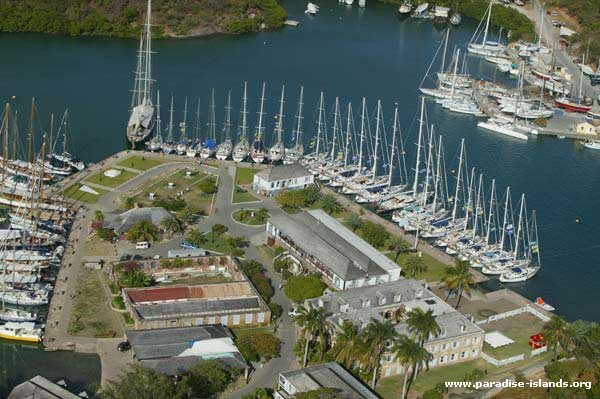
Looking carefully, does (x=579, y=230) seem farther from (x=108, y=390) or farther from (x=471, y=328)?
(x=108, y=390)

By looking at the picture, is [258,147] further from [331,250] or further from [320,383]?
[320,383]

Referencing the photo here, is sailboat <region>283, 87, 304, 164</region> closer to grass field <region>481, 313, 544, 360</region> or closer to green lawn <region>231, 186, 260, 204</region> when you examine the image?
green lawn <region>231, 186, 260, 204</region>

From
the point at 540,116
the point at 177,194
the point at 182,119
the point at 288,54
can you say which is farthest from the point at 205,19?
the point at 177,194

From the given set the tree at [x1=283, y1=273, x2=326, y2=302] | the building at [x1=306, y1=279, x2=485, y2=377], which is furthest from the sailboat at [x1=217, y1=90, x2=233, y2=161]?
the building at [x1=306, y1=279, x2=485, y2=377]

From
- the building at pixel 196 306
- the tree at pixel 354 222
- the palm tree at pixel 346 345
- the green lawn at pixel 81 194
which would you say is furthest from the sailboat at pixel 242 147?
the palm tree at pixel 346 345

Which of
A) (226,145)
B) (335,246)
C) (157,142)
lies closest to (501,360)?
A: (335,246)

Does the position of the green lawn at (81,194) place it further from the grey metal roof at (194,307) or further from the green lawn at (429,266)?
the green lawn at (429,266)
